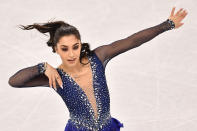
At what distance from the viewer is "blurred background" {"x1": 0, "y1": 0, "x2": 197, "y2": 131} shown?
15.1 ft

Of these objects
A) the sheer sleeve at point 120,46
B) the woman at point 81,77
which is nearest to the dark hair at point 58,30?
the woman at point 81,77

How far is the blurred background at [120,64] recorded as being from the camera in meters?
4.62

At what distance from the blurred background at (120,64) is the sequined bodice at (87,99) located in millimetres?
1399

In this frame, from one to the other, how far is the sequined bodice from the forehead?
0.25m

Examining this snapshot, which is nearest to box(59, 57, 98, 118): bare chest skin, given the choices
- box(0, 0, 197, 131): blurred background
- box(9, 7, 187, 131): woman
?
box(9, 7, 187, 131): woman

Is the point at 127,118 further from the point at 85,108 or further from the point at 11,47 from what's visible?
the point at 11,47

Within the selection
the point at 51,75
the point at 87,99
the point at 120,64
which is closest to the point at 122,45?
the point at 87,99

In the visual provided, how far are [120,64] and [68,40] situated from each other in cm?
249

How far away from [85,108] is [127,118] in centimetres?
160

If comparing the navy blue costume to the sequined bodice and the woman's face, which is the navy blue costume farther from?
the woman's face

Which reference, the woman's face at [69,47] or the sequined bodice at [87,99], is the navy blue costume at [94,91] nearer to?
the sequined bodice at [87,99]

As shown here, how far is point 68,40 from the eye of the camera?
2.89m

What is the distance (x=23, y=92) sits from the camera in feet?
16.7

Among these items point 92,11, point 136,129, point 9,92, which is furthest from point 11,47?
point 136,129
